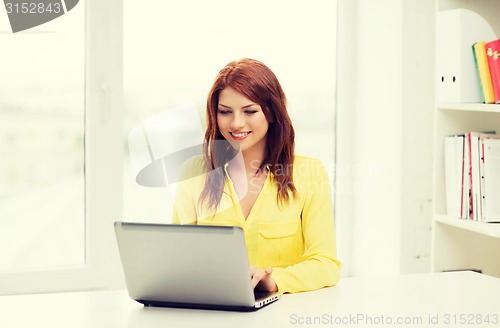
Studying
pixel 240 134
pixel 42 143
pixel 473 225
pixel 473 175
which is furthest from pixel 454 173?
pixel 42 143

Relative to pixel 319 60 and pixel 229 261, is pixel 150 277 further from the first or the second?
pixel 319 60

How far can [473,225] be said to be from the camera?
288 cm

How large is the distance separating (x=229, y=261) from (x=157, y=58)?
1.99 metres

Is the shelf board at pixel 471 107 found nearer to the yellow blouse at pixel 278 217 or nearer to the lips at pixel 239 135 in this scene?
the yellow blouse at pixel 278 217

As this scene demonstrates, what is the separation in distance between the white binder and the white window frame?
1397 millimetres

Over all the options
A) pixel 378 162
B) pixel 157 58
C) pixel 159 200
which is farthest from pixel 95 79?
pixel 378 162

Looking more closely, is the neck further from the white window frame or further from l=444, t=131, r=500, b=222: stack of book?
the white window frame

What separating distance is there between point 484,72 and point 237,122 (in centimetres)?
106

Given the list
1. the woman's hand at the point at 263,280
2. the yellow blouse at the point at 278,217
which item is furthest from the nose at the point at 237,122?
the woman's hand at the point at 263,280

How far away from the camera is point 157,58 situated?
3.64 meters

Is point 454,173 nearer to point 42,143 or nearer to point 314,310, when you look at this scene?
point 314,310

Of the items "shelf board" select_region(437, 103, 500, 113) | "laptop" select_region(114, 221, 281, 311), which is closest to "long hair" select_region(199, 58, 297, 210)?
"laptop" select_region(114, 221, 281, 311)

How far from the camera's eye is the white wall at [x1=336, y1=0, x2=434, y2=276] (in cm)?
352

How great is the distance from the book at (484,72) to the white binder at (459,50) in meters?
0.04
